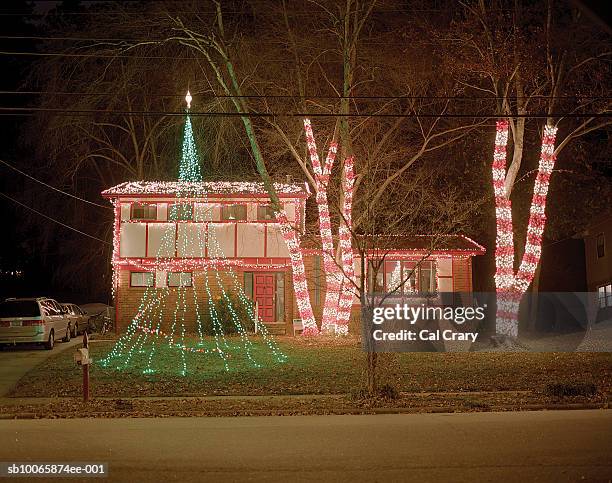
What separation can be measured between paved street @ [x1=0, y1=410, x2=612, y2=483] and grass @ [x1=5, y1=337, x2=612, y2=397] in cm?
305

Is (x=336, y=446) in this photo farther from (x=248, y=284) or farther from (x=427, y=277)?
(x=427, y=277)

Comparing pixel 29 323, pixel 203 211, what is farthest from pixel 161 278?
pixel 29 323

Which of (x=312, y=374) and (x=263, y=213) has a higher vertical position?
(x=263, y=213)

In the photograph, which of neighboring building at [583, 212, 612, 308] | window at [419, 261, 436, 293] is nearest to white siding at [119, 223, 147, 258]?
window at [419, 261, 436, 293]

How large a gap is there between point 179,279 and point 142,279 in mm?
1579

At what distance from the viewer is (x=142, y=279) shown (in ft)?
109

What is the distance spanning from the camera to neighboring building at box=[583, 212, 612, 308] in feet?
141

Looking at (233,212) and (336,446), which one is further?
(233,212)

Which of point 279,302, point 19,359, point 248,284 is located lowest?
point 19,359

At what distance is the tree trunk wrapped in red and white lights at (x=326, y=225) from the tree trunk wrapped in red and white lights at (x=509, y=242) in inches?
220

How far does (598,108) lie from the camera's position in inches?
993

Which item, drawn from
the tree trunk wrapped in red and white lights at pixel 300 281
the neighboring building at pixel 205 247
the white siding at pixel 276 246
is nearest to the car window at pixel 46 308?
the neighboring building at pixel 205 247

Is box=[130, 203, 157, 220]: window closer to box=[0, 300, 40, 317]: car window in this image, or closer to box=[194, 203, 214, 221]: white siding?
box=[194, 203, 214, 221]: white siding

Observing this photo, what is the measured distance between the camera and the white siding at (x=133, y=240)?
32.9 m
